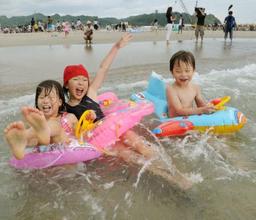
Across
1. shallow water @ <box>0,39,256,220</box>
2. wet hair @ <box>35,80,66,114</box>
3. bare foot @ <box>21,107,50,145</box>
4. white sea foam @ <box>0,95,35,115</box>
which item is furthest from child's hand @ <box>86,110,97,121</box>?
white sea foam @ <box>0,95,35,115</box>

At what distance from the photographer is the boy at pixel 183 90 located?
405cm

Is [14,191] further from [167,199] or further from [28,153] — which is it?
[167,199]

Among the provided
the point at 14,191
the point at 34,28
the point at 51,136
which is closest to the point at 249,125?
the point at 51,136

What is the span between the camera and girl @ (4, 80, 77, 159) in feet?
8.51

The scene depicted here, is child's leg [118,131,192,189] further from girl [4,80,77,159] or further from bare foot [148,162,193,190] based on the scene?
girl [4,80,77,159]

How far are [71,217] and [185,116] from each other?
2071mm

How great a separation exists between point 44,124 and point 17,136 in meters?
0.21

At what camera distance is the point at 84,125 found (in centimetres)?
339

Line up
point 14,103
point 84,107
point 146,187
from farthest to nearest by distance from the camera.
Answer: point 14,103 → point 84,107 → point 146,187

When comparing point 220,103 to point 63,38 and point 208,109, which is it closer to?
point 208,109

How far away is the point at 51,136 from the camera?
10.1 ft

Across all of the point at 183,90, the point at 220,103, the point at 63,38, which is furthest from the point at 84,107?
the point at 63,38

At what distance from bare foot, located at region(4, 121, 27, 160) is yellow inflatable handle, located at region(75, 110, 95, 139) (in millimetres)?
713

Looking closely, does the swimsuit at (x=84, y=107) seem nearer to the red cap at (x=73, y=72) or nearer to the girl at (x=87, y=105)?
the girl at (x=87, y=105)
